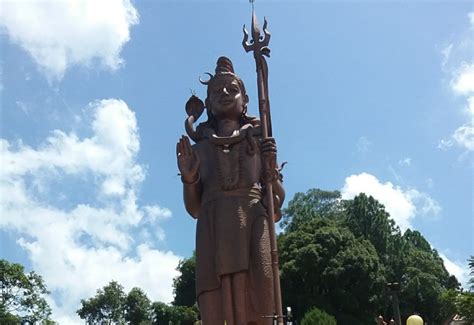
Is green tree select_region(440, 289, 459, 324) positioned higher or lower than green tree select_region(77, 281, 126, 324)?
lower

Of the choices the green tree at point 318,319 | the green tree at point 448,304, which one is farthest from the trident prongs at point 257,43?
the green tree at point 448,304

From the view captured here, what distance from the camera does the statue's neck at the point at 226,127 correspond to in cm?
1014

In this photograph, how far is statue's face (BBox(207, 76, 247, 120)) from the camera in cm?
1024

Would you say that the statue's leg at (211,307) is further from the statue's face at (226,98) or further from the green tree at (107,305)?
the green tree at (107,305)

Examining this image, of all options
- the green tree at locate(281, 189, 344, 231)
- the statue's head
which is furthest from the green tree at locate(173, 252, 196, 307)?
the statue's head

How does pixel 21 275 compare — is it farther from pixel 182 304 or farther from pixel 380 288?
pixel 380 288

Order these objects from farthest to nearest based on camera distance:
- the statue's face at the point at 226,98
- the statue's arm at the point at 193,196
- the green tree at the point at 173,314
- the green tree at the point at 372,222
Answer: the green tree at the point at 173,314 < the green tree at the point at 372,222 < the statue's face at the point at 226,98 < the statue's arm at the point at 193,196

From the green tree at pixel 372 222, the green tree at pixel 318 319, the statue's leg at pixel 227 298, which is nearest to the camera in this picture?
the statue's leg at pixel 227 298

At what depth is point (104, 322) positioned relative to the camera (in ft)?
195

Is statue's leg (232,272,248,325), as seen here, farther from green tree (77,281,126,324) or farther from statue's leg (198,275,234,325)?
green tree (77,281,126,324)

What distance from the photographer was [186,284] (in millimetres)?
46188

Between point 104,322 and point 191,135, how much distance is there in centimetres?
5331

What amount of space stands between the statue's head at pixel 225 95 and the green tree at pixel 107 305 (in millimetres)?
50990

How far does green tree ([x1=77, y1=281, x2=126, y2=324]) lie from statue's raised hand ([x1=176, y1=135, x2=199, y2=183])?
169 feet
